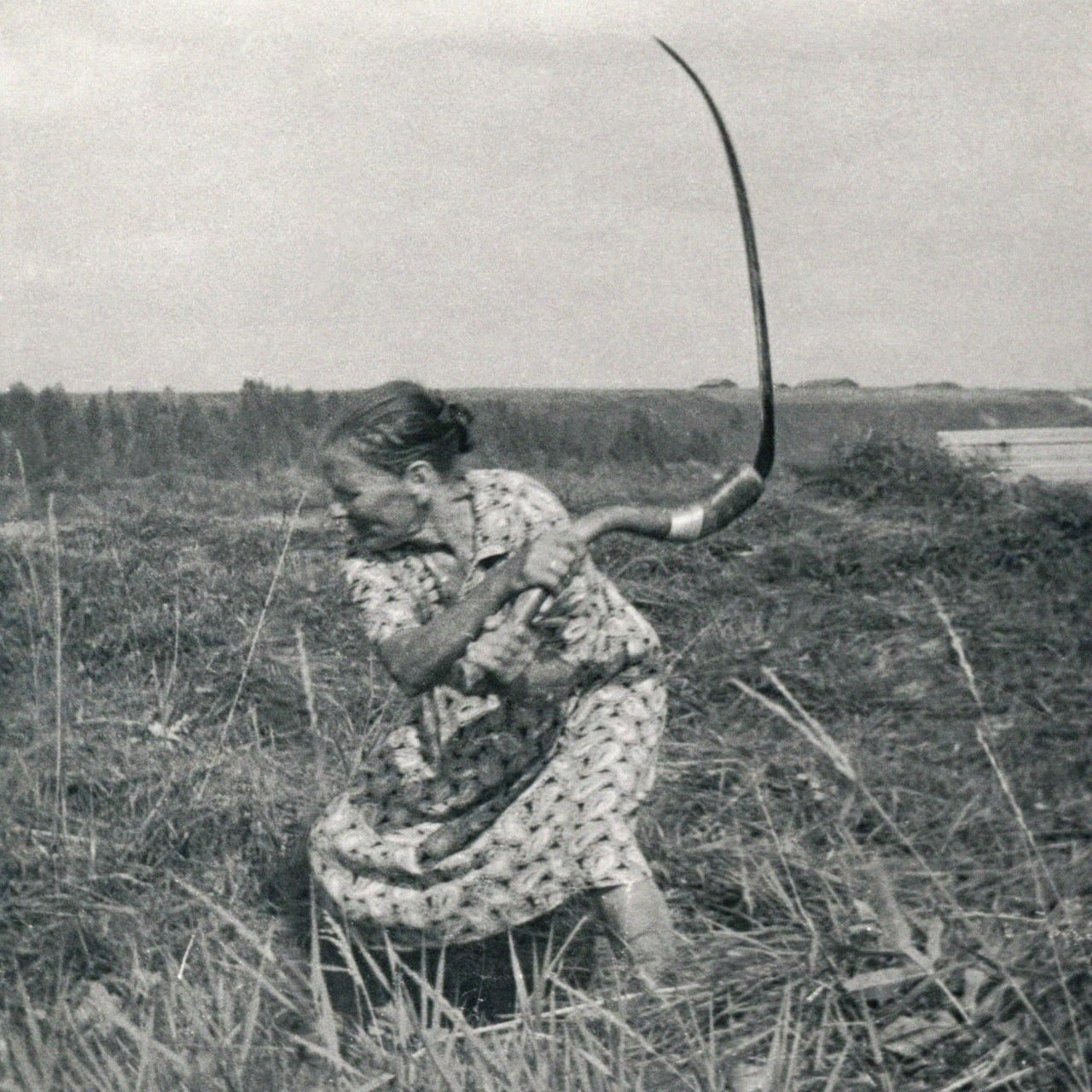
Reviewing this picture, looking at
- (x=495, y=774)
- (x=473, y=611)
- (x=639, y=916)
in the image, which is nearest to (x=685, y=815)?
(x=495, y=774)

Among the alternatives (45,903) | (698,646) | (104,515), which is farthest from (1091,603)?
(104,515)

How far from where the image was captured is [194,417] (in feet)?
31.9

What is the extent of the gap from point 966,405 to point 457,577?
20.4 ft

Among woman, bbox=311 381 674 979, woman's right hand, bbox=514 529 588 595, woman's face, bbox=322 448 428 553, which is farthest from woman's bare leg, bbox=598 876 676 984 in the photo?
woman's face, bbox=322 448 428 553

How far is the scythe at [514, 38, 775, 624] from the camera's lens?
2412 millimetres

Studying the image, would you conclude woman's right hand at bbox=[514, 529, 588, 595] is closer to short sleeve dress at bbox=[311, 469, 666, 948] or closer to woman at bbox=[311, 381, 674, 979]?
woman at bbox=[311, 381, 674, 979]

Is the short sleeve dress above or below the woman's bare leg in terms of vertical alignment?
above

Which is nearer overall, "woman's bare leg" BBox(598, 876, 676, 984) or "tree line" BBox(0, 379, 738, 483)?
"woman's bare leg" BBox(598, 876, 676, 984)

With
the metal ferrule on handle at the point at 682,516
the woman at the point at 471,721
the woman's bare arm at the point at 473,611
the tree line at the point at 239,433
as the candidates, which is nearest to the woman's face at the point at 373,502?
the woman at the point at 471,721

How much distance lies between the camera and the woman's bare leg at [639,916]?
237cm

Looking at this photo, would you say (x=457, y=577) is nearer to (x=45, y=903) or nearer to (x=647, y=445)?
(x=45, y=903)

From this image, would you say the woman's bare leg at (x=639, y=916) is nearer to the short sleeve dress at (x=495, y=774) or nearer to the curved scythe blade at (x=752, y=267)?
the short sleeve dress at (x=495, y=774)

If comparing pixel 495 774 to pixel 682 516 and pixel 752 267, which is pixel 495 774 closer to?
pixel 682 516

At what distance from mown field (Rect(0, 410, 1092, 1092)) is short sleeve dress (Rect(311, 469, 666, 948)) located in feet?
0.60
